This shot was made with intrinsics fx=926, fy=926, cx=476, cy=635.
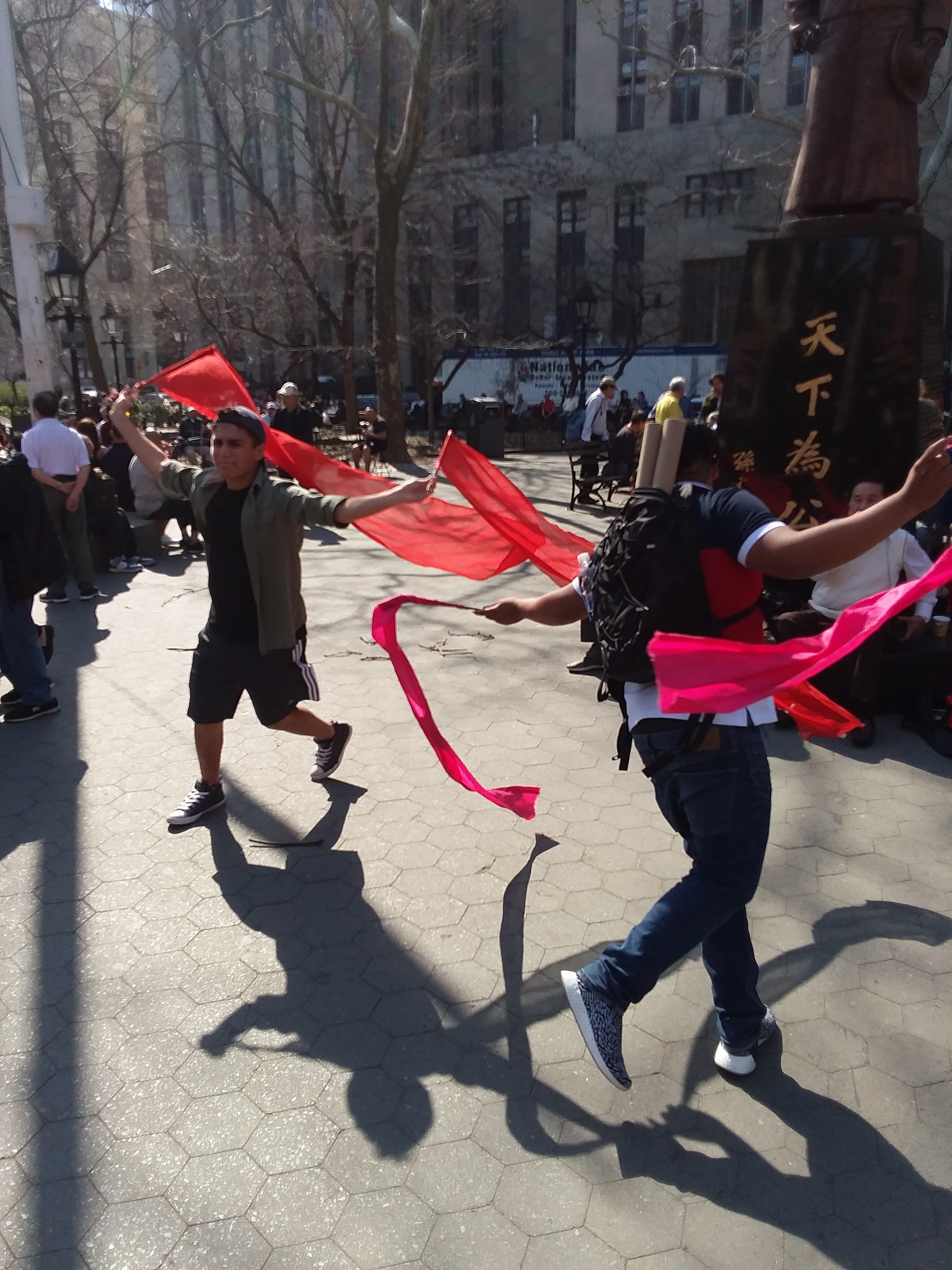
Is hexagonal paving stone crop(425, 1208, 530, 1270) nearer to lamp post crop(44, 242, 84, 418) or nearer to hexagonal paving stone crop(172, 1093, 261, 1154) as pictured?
hexagonal paving stone crop(172, 1093, 261, 1154)

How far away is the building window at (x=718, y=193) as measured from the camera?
38.4 metres

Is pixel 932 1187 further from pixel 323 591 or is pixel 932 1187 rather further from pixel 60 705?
pixel 323 591

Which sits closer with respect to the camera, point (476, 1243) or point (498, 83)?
point (476, 1243)

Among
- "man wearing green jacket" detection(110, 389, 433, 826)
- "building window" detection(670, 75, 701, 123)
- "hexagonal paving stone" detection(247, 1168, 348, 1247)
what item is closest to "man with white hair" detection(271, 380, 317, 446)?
"man wearing green jacket" detection(110, 389, 433, 826)

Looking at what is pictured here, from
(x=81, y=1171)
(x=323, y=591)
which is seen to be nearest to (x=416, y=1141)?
(x=81, y=1171)

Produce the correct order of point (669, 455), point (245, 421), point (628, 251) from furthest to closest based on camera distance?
point (628, 251) < point (245, 421) < point (669, 455)

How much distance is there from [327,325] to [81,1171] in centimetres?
4886

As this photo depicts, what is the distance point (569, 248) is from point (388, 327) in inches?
1125

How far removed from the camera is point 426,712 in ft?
13.0

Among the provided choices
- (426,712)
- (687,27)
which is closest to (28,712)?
(426,712)

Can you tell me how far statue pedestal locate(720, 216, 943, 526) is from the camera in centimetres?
621

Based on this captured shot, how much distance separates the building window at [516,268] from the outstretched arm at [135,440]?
42.9 meters

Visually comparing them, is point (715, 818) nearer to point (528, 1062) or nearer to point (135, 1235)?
point (528, 1062)

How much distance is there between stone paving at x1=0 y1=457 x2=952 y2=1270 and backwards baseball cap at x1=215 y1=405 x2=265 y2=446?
184 cm
